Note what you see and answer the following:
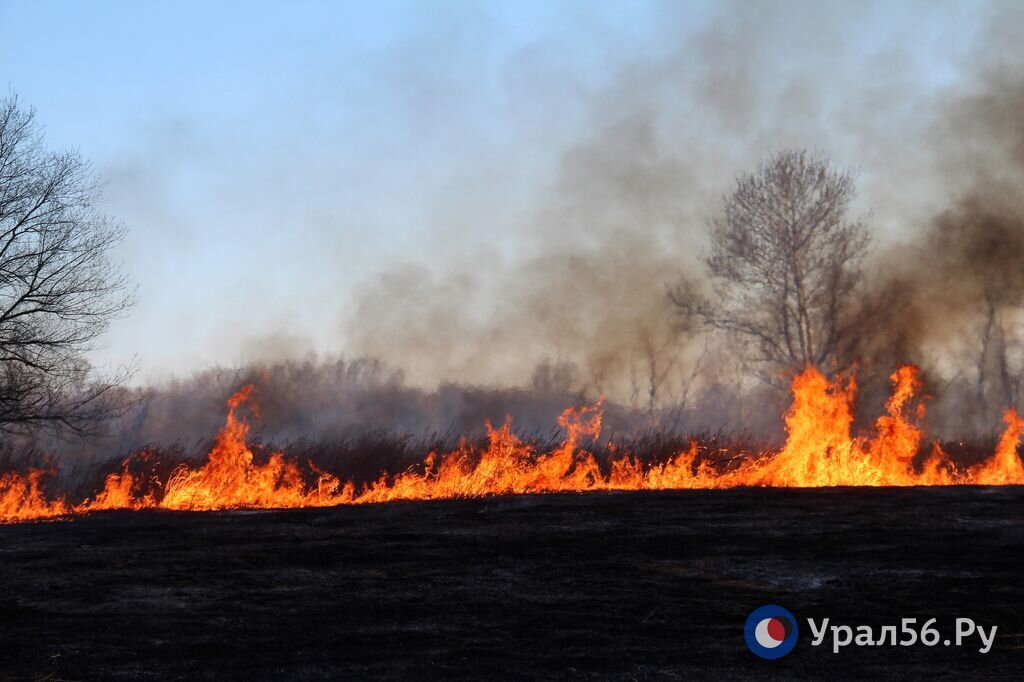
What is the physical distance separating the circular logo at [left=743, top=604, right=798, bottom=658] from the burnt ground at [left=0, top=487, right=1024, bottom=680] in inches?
4.7

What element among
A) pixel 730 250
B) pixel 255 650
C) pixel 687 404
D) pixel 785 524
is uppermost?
pixel 730 250

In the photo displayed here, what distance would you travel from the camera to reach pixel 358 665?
9.45 meters

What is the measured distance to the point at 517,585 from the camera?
12305 mm

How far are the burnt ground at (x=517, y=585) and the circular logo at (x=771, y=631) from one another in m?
Result: 0.12

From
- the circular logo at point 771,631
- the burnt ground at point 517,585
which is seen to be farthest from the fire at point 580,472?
the circular logo at point 771,631

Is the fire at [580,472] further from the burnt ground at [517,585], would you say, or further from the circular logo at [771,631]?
the circular logo at [771,631]

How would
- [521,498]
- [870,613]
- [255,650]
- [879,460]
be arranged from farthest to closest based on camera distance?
1. [879,460]
2. [521,498]
3. [870,613]
4. [255,650]

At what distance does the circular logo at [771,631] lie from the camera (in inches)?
390

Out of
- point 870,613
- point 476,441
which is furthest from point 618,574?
point 476,441

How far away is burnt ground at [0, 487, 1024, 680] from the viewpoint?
31.6ft

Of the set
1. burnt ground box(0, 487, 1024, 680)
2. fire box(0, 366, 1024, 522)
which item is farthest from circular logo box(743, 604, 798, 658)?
fire box(0, 366, 1024, 522)

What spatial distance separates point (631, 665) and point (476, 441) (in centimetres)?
1753

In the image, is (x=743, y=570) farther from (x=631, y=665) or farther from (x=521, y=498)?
(x=521, y=498)

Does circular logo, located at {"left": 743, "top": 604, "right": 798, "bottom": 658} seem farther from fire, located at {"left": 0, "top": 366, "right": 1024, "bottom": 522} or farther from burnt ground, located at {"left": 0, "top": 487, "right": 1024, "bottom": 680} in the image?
fire, located at {"left": 0, "top": 366, "right": 1024, "bottom": 522}
